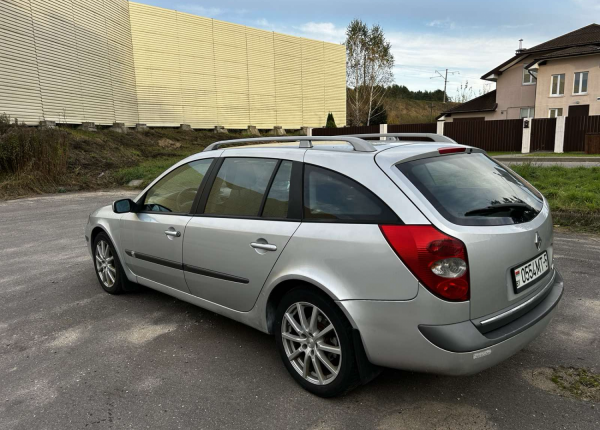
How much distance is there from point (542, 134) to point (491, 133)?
2924 millimetres

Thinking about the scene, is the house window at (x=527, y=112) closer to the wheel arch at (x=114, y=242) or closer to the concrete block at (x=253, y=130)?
the concrete block at (x=253, y=130)

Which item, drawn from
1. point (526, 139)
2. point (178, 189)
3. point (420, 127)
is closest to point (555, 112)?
point (526, 139)

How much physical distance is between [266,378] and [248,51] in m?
35.8

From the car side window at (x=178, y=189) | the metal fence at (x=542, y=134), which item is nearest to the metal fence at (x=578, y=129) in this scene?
the metal fence at (x=542, y=134)

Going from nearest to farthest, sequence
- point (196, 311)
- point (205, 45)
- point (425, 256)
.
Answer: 1. point (425, 256)
2. point (196, 311)
3. point (205, 45)

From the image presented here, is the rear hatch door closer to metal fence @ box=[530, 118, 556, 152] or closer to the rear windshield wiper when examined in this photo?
the rear windshield wiper

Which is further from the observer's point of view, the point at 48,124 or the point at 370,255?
the point at 48,124

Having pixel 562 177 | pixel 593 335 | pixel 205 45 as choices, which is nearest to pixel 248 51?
pixel 205 45

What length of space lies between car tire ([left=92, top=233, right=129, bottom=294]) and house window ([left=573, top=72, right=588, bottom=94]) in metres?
35.9

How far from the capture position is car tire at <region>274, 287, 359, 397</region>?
2580 mm

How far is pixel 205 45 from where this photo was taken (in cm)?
3275

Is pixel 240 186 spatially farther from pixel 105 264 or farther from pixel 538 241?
pixel 105 264

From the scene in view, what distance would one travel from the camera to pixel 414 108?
7962 centimetres

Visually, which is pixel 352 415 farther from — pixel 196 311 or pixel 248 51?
pixel 248 51
